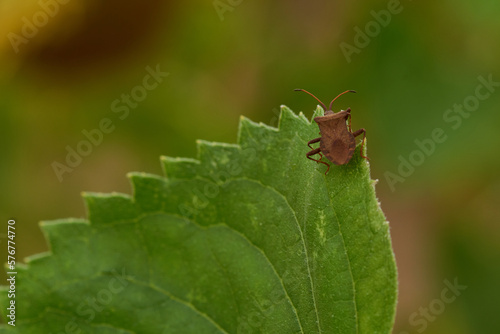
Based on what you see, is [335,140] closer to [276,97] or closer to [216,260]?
[216,260]

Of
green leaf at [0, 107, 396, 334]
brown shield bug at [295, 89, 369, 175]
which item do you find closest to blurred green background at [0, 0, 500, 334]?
brown shield bug at [295, 89, 369, 175]

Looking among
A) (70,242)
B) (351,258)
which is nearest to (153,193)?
(70,242)

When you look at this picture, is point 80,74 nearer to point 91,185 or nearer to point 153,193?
point 91,185

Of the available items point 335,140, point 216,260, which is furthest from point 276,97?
point 216,260

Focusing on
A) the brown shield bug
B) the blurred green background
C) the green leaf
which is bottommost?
the green leaf

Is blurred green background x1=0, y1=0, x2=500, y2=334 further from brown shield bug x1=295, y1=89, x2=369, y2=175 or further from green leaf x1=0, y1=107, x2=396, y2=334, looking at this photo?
green leaf x1=0, y1=107, x2=396, y2=334
